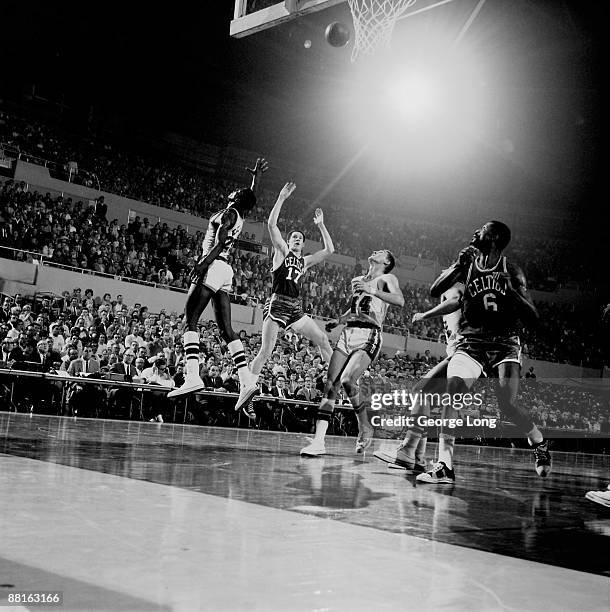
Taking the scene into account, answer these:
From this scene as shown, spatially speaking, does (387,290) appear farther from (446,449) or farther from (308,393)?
(308,393)

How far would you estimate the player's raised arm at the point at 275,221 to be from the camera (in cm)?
781

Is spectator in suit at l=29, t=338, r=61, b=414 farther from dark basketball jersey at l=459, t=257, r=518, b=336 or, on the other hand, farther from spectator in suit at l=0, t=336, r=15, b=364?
dark basketball jersey at l=459, t=257, r=518, b=336

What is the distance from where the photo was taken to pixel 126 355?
12.1m

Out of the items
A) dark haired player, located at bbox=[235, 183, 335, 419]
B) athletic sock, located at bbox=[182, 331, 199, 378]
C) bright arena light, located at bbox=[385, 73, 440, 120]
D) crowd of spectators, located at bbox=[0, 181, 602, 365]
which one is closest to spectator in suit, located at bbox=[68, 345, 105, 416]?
dark haired player, located at bbox=[235, 183, 335, 419]

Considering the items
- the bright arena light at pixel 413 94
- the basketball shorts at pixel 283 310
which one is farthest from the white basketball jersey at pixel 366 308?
the bright arena light at pixel 413 94

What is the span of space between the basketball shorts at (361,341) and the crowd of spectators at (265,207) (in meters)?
17.4

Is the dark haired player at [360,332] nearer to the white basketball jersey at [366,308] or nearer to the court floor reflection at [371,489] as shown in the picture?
A: the white basketball jersey at [366,308]

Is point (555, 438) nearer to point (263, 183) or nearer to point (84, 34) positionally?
point (263, 183)

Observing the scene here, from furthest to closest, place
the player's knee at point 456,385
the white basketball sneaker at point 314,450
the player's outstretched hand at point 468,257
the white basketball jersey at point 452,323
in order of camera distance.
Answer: the white basketball sneaker at point 314,450
the white basketball jersey at point 452,323
the player's outstretched hand at point 468,257
the player's knee at point 456,385

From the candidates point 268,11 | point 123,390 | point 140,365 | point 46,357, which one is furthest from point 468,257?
point 46,357

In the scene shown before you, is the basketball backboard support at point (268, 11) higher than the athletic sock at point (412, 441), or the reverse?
the basketball backboard support at point (268, 11)

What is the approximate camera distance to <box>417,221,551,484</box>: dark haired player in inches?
224

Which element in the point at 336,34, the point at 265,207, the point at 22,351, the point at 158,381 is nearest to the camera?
the point at 336,34

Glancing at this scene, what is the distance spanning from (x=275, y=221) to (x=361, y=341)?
167 centimetres
